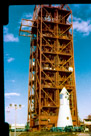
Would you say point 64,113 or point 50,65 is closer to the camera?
point 64,113

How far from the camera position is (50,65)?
211 feet

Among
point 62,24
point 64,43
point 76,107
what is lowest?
point 76,107

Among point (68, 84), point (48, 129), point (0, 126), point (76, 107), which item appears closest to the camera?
point (0, 126)

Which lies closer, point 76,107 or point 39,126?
point 39,126

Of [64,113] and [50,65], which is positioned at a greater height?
[50,65]

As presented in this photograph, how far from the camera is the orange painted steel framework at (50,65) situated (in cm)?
5688

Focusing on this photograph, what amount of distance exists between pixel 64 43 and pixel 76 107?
21974 millimetres

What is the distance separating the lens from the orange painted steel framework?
2239 inches

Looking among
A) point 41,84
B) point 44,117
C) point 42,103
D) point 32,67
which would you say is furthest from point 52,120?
point 32,67

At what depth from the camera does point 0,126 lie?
2.36 meters

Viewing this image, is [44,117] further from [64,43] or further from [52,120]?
[64,43]

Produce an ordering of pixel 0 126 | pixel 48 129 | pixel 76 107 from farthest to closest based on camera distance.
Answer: pixel 76 107 → pixel 48 129 → pixel 0 126

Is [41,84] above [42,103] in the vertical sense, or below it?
above

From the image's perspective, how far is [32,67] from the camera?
66438 millimetres
